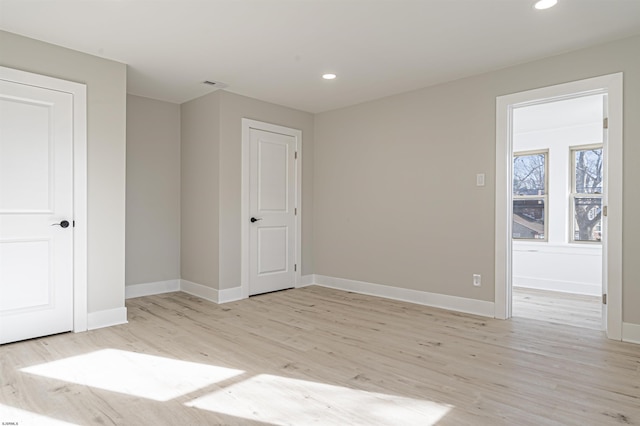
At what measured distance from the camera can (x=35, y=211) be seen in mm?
3283

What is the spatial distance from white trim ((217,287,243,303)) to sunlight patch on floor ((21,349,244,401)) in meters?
1.74

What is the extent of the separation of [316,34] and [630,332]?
3547 mm

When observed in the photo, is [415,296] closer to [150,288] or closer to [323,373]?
[323,373]

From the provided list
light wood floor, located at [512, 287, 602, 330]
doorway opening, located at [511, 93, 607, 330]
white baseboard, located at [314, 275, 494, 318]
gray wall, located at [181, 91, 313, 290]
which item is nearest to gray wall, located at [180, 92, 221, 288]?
gray wall, located at [181, 91, 313, 290]

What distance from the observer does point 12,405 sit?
2156mm

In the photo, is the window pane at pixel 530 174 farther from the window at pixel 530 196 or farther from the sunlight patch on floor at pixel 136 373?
the sunlight patch on floor at pixel 136 373

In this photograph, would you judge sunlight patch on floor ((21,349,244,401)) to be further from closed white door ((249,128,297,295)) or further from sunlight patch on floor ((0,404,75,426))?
closed white door ((249,128,297,295))

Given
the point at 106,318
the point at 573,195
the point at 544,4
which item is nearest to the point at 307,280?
the point at 106,318

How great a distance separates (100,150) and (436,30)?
3112mm

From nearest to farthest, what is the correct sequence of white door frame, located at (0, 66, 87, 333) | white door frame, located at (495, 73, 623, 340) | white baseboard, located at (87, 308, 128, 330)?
white door frame, located at (495, 73, 623, 340), white door frame, located at (0, 66, 87, 333), white baseboard, located at (87, 308, 128, 330)

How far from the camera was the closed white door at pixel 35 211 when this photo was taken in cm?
316

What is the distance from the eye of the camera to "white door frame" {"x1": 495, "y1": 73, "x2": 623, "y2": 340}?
3322 millimetres

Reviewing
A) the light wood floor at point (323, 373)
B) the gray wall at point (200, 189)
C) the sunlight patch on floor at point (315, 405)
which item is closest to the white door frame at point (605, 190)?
the light wood floor at point (323, 373)

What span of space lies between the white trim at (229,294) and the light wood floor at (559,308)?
3.11 meters
